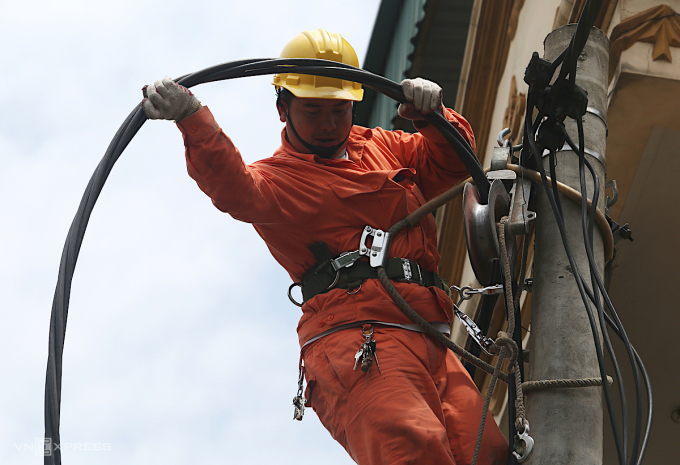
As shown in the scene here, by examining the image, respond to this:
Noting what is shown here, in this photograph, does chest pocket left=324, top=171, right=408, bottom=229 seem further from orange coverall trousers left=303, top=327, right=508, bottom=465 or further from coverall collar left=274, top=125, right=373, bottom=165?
orange coverall trousers left=303, top=327, right=508, bottom=465

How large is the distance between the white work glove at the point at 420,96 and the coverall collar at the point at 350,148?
0.42 metres

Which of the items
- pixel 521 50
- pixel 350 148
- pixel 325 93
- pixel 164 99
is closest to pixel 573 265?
pixel 350 148

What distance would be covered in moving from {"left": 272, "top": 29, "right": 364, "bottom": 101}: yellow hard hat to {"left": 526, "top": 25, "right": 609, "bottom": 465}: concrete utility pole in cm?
95

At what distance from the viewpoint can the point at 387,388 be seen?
3.30 metres

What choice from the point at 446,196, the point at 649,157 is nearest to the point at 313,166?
the point at 446,196

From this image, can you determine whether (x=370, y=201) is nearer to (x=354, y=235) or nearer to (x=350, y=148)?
(x=354, y=235)

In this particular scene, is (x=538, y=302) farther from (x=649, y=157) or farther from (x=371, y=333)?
(x=649, y=157)

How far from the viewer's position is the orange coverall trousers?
3139 mm

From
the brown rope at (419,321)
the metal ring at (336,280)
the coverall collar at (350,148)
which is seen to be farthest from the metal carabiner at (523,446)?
the coverall collar at (350,148)

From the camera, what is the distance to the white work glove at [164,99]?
322cm

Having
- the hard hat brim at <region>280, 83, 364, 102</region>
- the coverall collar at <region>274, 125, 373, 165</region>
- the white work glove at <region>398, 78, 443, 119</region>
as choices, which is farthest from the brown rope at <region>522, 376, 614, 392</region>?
the hard hat brim at <region>280, 83, 364, 102</region>

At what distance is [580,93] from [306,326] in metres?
1.50

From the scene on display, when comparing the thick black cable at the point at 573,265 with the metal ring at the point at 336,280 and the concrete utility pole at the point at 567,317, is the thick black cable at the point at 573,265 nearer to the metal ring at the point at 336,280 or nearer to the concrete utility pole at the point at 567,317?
the concrete utility pole at the point at 567,317

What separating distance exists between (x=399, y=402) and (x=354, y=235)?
84 centimetres
